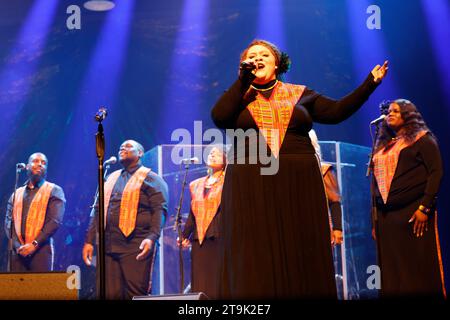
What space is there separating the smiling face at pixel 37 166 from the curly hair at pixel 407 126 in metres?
3.28

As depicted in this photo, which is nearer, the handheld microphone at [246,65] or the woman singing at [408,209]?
the handheld microphone at [246,65]

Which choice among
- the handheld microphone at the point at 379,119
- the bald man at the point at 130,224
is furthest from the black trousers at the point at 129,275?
the handheld microphone at the point at 379,119

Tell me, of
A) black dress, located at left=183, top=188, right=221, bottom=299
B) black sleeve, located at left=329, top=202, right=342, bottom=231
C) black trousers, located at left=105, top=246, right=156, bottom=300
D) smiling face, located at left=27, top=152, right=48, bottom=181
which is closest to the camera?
black sleeve, located at left=329, top=202, right=342, bottom=231

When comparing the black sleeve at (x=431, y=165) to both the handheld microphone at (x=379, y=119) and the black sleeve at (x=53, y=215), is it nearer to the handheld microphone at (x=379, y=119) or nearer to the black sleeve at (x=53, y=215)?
the handheld microphone at (x=379, y=119)

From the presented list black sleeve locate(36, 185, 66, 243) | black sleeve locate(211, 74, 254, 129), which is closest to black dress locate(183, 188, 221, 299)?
black sleeve locate(36, 185, 66, 243)

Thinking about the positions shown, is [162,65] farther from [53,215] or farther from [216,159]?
[53,215]

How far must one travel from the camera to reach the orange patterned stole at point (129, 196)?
6.15 m

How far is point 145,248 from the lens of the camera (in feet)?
20.0

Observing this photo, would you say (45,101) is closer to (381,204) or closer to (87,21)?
(87,21)

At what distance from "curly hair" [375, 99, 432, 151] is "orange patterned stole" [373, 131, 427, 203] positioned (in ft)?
0.17

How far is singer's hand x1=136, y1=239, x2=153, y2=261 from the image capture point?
608 cm

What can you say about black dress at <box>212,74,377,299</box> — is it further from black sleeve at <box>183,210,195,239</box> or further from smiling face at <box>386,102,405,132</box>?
black sleeve at <box>183,210,195,239</box>

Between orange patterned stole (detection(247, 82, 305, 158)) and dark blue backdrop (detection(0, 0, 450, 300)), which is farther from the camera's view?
dark blue backdrop (detection(0, 0, 450, 300))
